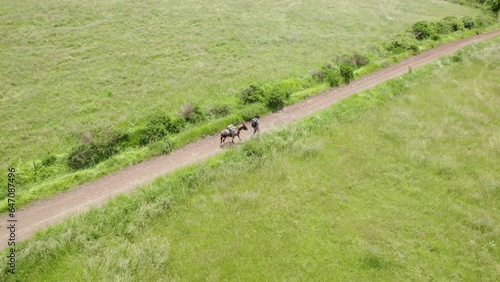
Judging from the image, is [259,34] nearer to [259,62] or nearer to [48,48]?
[259,62]

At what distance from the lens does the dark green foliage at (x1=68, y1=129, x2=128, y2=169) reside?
77.5ft

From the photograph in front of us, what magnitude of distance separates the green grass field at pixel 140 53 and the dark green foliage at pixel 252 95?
5.69 feet

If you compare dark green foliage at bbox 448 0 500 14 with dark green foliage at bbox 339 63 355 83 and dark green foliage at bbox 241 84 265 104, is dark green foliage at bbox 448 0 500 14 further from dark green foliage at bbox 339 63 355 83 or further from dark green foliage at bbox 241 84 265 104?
dark green foliage at bbox 241 84 265 104

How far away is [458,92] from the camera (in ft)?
119

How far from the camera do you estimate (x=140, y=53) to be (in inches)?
A: 1537

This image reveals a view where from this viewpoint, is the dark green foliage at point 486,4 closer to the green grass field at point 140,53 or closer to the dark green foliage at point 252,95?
the green grass field at point 140,53

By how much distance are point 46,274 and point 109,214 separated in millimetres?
4186

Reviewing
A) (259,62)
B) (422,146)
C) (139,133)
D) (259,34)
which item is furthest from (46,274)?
(259,34)

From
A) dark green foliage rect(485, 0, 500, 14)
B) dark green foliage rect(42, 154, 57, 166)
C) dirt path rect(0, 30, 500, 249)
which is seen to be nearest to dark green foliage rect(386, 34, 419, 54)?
dirt path rect(0, 30, 500, 249)

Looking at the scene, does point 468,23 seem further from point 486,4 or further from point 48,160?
point 48,160

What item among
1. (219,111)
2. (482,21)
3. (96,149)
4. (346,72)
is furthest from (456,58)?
(96,149)

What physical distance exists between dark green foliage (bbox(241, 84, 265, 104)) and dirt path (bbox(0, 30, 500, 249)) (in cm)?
202

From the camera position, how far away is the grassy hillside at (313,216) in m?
18.0

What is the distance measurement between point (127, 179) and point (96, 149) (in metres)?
3.45
